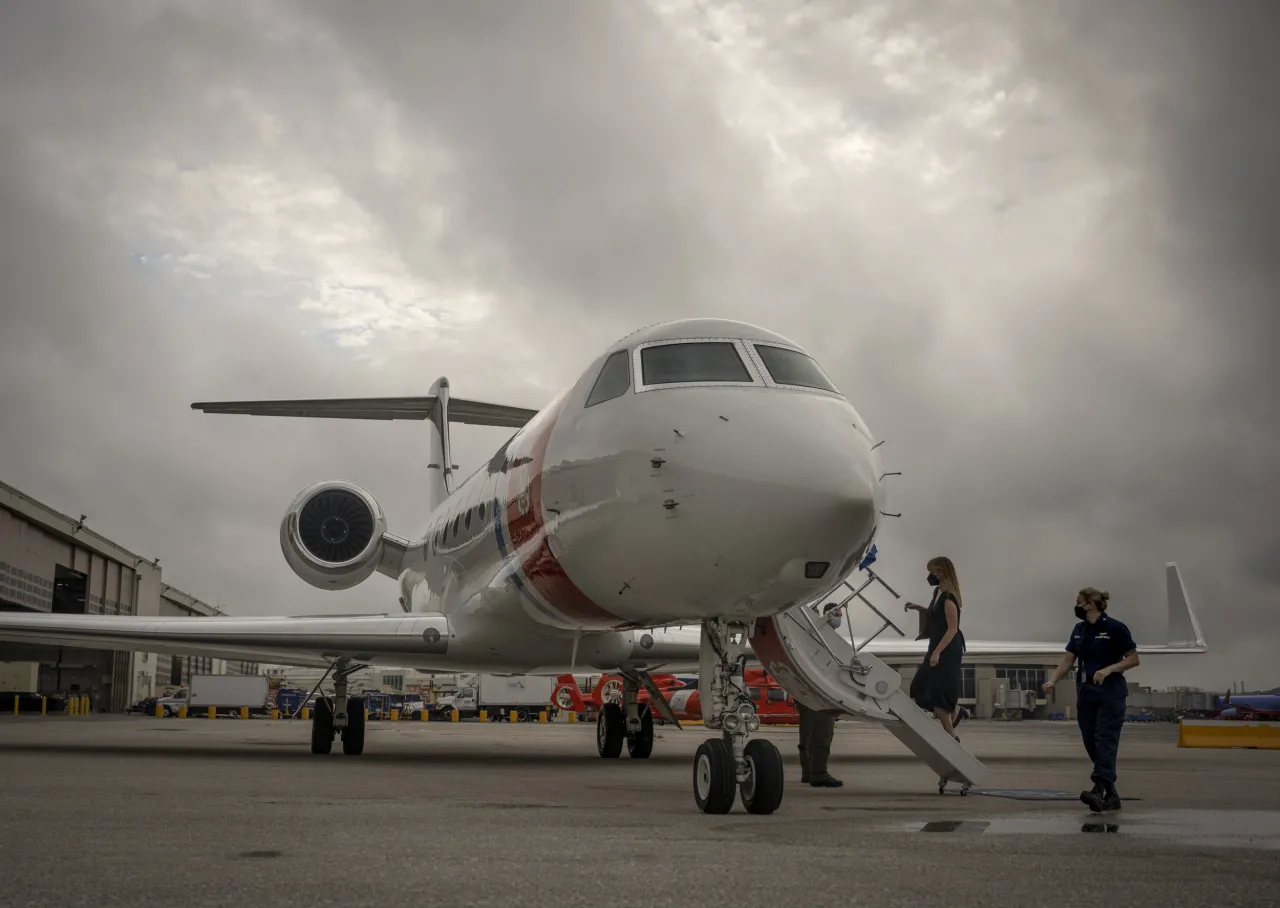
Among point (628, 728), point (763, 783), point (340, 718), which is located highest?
point (763, 783)

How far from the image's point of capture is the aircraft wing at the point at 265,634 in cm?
1456

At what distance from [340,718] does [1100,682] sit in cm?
1050

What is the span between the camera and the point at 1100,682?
841 cm

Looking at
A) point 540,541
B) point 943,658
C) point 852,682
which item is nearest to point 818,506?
point 852,682

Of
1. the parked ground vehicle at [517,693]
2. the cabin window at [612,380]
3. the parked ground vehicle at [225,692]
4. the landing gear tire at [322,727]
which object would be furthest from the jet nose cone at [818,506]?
the parked ground vehicle at [225,692]

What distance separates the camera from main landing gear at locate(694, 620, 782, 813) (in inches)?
302

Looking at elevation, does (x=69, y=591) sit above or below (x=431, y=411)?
below

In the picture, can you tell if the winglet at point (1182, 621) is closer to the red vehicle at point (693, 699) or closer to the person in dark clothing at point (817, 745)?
the person in dark clothing at point (817, 745)

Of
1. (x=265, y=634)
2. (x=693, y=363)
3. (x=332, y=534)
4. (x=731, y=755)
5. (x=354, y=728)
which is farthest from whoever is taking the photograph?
(x=332, y=534)

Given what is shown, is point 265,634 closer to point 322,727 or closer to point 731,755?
point 322,727

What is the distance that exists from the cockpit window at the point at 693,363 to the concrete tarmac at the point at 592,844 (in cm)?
300

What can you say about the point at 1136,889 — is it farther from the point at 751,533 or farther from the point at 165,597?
the point at 165,597

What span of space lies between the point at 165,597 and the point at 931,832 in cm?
8418

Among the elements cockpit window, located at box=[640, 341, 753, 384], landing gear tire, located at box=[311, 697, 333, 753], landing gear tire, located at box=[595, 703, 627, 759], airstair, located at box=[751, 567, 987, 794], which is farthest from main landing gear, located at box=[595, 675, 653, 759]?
cockpit window, located at box=[640, 341, 753, 384]
